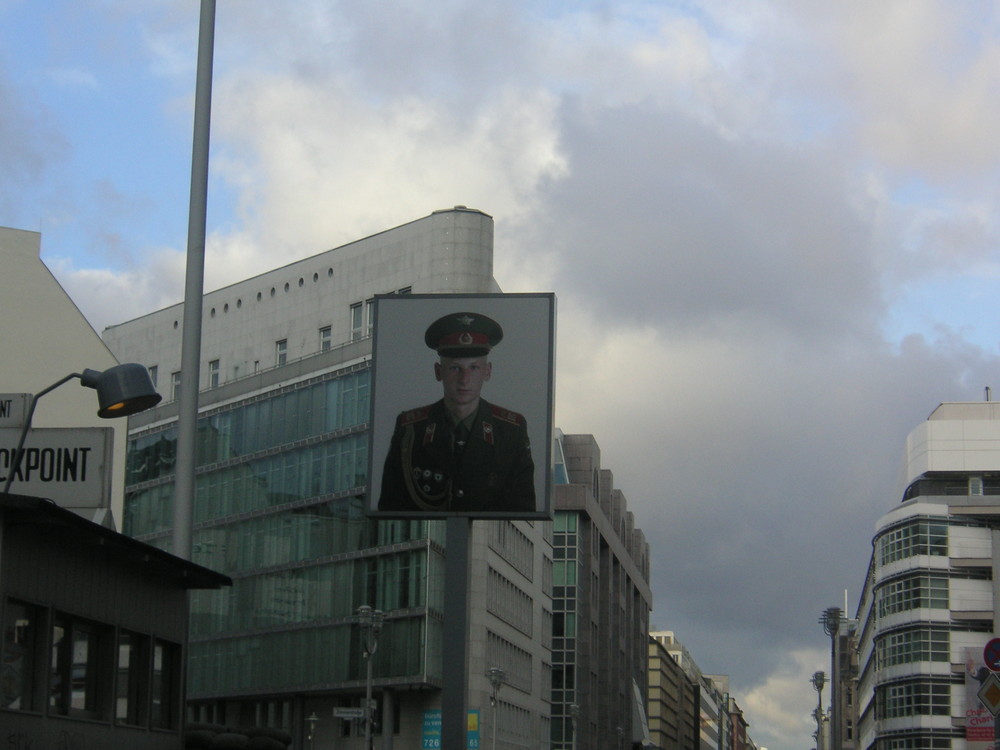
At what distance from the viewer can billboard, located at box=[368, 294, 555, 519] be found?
2884 cm

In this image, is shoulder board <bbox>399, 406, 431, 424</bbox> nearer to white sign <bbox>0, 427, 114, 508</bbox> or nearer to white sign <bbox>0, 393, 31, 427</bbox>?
white sign <bbox>0, 427, 114, 508</bbox>

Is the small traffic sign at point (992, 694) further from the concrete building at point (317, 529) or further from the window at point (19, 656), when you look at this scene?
the concrete building at point (317, 529)

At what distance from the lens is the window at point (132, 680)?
20.2m

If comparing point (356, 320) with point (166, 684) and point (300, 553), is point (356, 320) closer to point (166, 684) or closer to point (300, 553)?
point (300, 553)

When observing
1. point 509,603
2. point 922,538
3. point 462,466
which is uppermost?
point 922,538

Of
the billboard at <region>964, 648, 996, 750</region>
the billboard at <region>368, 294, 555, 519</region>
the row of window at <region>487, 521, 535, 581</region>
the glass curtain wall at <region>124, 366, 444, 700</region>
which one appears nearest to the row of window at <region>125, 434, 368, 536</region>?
the glass curtain wall at <region>124, 366, 444, 700</region>

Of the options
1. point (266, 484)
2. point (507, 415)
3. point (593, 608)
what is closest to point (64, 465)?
point (507, 415)

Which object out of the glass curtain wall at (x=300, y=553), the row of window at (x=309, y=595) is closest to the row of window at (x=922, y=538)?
the glass curtain wall at (x=300, y=553)

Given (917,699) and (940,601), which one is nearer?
(917,699)

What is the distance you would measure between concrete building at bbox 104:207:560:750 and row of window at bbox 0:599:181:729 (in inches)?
2276

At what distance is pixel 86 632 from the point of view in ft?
62.9

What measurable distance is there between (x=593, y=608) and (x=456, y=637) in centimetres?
10522

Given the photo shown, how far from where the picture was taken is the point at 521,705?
101625mm

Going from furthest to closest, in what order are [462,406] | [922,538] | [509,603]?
[922,538]
[509,603]
[462,406]
